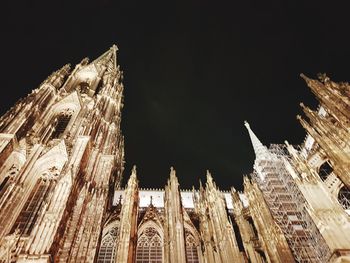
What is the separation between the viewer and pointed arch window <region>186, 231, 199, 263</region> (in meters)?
18.0

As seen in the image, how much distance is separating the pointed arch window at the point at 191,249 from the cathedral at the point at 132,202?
0.22 feet

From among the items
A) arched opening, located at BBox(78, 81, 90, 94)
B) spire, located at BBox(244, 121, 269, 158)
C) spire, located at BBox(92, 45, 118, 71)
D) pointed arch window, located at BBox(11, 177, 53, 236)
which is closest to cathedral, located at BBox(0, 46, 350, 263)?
pointed arch window, located at BBox(11, 177, 53, 236)

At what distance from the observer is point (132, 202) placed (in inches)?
675

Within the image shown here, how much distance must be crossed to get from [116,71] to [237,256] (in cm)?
2486

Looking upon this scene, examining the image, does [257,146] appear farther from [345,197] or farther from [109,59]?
[109,59]

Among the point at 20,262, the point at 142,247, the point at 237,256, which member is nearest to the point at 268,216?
the point at 237,256

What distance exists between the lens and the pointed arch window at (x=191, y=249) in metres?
18.0

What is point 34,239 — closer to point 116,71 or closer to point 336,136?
point 336,136

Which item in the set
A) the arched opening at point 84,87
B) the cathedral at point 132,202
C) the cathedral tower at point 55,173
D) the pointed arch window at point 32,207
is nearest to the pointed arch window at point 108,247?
the cathedral at point 132,202

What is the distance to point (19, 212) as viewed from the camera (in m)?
14.4

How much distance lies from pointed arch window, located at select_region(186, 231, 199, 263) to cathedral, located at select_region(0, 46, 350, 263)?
0.22 ft

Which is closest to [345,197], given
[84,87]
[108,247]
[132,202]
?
[132,202]

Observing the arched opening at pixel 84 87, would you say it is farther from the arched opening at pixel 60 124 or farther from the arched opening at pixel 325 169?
the arched opening at pixel 325 169

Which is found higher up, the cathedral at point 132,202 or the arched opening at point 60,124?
the arched opening at point 60,124
